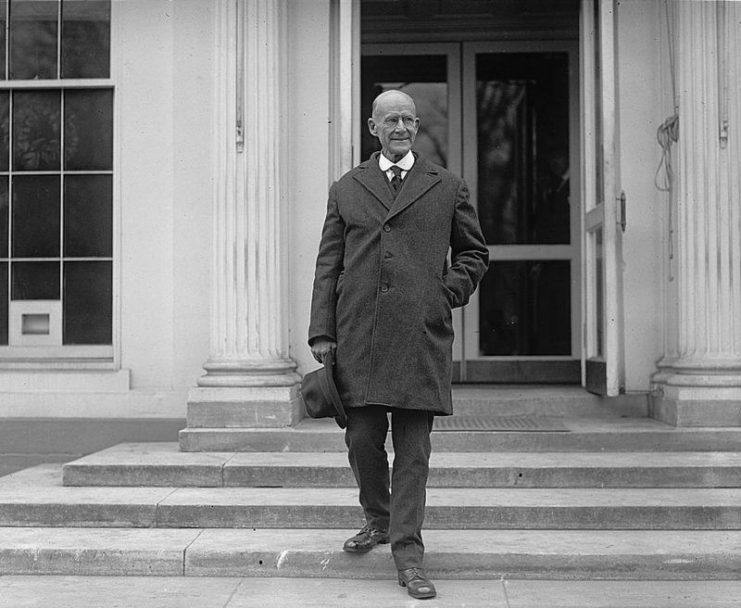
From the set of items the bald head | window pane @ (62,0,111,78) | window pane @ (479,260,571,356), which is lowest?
window pane @ (479,260,571,356)

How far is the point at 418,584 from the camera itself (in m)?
4.31

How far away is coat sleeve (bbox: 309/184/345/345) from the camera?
4.48 m

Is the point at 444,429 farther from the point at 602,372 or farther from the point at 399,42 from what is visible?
the point at 399,42

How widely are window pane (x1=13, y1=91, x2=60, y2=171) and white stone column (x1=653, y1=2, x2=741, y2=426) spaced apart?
445 cm

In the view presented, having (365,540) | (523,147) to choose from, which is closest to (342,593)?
(365,540)

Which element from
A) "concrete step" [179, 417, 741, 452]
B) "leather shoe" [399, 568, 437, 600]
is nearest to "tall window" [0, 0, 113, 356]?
"concrete step" [179, 417, 741, 452]

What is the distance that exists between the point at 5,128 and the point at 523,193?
14.5 ft

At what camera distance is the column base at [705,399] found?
6.38m

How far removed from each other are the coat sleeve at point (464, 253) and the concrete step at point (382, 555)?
1.26 metres

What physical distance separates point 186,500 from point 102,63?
3.57m

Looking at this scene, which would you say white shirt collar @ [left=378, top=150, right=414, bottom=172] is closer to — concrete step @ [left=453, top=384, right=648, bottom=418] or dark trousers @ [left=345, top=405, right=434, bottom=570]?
dark trousers @ [left=345, top=405, right=434, bottom=570]

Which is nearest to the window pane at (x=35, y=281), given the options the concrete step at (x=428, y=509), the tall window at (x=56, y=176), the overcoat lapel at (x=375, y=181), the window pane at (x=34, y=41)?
the tall window at (x=56, y=176)

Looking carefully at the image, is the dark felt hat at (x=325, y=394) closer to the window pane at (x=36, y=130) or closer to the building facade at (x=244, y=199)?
the building facade at (x=244, y=199)

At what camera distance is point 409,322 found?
434cm
